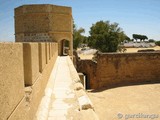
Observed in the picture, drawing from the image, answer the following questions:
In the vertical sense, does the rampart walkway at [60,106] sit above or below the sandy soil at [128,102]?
above

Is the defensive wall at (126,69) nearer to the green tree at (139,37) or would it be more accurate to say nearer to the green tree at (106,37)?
the green tree at (106,37)

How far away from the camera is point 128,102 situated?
590 inches

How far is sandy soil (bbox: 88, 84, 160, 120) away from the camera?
12445mm

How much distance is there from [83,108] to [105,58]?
16.6 meters

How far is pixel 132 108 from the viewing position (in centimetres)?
1359

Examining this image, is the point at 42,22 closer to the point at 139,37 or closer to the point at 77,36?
the point at 77,36

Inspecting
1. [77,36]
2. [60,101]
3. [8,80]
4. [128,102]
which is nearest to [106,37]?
[77,36]

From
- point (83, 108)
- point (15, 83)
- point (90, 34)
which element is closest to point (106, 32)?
point (90, 34)

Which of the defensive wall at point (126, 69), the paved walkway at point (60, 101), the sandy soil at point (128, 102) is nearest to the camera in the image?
the paved walkway at point (60, 101)

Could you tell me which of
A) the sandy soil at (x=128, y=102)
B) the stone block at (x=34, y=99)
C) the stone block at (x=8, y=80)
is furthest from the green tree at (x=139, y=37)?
the stone block at (x=8, y=80)

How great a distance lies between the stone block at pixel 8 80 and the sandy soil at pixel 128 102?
10443 mm

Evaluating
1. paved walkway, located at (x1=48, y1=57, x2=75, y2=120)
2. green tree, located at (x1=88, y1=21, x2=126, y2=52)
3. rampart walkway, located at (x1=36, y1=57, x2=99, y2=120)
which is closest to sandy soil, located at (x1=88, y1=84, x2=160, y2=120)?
paved walkway, located at (x1=48, y1=57, x2=75, y2=120)

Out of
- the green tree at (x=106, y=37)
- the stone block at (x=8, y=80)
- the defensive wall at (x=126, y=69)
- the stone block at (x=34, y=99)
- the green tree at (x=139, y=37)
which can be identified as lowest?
the defensive wall at (x=126, y=69)

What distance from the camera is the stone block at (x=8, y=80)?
4.93 ft
